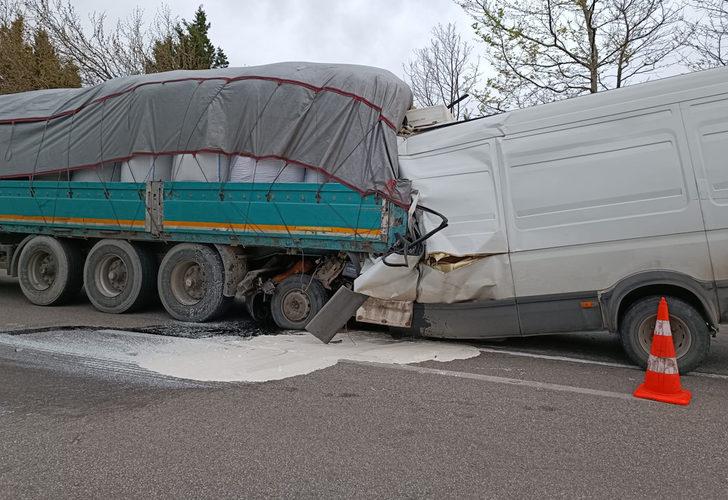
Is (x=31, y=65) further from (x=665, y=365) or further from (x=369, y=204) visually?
(x=665, y=365)

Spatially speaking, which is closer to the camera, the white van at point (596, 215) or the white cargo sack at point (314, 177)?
the white van at point (596, 215)

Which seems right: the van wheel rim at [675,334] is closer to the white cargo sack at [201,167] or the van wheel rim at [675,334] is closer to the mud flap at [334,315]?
the mud flap at [334,315]

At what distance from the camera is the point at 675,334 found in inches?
212

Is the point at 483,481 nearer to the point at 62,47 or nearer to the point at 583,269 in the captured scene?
the point at 583,269

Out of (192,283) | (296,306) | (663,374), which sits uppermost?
(192,283)

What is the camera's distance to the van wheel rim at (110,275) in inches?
358

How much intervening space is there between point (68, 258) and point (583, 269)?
7948mm

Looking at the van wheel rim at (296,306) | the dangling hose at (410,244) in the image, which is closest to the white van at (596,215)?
the dangling hose at (410,244)

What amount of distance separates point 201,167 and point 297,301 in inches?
93.3

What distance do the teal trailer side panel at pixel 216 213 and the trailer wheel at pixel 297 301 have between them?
52 cm

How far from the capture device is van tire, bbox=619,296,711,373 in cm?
523

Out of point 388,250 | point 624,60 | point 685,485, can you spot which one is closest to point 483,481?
point 685,485

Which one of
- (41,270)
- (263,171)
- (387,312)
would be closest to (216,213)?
(263,171)

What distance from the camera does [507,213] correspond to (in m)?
6.15
